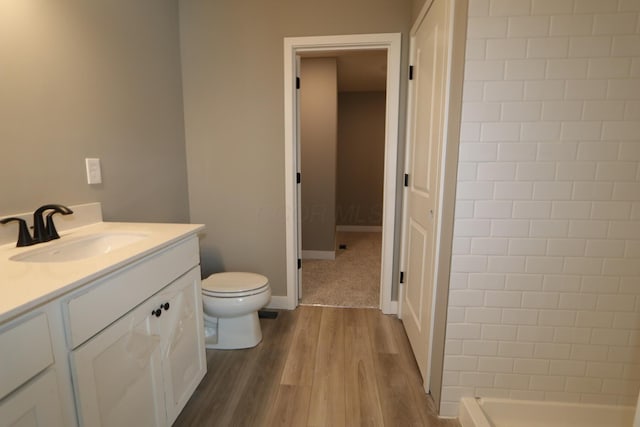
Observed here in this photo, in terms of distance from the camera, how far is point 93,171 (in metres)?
1.50

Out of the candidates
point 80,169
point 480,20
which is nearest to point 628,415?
point 480,20

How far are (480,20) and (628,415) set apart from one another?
1823 millimetres

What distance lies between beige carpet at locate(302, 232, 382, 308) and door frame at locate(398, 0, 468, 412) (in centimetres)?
103

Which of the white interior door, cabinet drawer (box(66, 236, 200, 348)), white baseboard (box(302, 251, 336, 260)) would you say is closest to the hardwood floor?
the white interior door

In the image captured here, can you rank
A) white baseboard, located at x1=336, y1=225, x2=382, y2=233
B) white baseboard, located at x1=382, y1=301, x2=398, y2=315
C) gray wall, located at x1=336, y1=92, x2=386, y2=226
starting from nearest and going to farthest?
white baseboard, located at x1=382, y1=301, x2=398, y2=315, gray wall, located at x1=336, y1=92, x2=386, y2=226, white baseboard, located at x1=336, y1=225, x2=382, y2=233

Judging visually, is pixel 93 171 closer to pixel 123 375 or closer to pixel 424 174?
pixel 123 375

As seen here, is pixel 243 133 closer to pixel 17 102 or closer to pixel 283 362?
pixel 17 102

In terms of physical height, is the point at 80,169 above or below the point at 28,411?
above

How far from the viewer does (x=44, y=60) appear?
1257mm

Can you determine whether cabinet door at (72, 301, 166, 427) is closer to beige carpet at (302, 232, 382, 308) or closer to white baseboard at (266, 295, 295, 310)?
white baseboard at (266, 295, 295, 310)

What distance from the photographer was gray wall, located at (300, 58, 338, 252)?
Answer: 3.33 meters

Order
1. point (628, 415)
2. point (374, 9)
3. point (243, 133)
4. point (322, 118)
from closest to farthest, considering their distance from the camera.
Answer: point (628, 415) < point (374, 9) < point (243, 133) < point (322, 118)

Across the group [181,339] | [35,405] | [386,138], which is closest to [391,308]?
[386,138]

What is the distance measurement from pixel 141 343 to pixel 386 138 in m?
1.89
